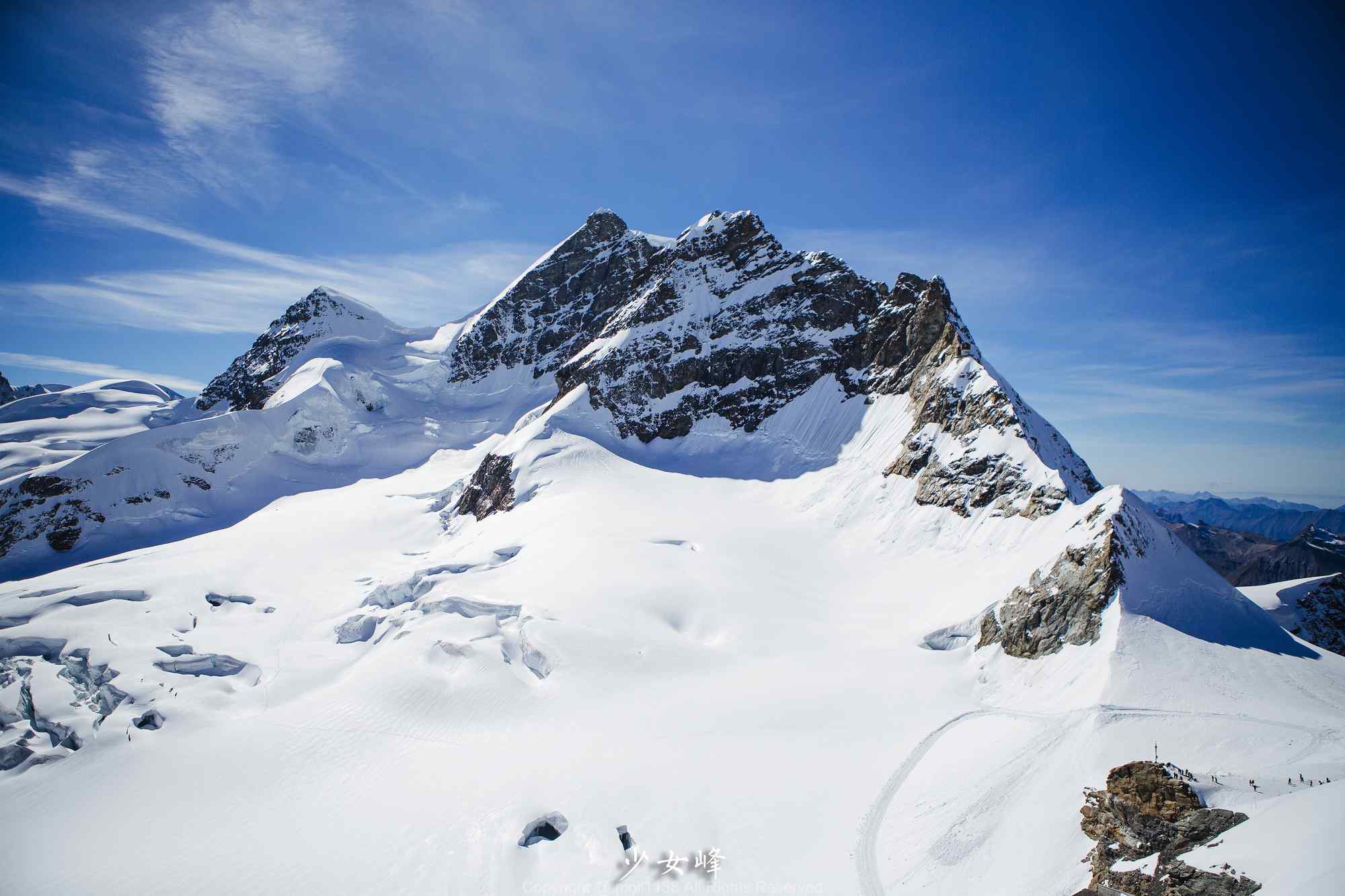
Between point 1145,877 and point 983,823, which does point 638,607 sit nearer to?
point 983,823

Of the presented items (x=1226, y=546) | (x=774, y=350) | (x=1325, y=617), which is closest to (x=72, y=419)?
(x=774, y=350)

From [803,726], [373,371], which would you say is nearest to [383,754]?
[803,726]

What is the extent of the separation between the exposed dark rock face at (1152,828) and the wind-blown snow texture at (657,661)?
0.86 m

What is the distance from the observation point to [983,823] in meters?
16.0

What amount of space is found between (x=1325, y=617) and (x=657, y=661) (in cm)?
3837

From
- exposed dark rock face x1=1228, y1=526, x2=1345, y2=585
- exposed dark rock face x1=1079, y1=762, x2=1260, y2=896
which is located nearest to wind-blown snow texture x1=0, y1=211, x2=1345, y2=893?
exposed dark rock face x1=1079, y1=762, x2=1260, y2=896

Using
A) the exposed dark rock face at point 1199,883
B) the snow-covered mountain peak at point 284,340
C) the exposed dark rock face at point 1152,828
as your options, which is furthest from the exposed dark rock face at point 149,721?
the snow-covered mountain peak at point 284,340

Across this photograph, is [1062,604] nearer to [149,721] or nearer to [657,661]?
[657,661]

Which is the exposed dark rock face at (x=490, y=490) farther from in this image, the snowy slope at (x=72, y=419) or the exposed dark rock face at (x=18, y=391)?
the exposed dark rock face at (x=18, y=391)

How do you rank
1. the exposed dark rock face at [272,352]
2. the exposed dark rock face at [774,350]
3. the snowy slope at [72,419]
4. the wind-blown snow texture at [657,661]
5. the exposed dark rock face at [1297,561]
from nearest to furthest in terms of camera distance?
the wind-blown snow texture at [657,661]
the exposed dark rock face at [774,350]
the snowy slope at [72,419]
the exposed dark rock face at [272,352]
the exposed dark rock face at [1297,561]

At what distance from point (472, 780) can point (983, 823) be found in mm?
17859

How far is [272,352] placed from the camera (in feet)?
348

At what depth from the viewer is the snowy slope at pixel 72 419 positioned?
263 feet

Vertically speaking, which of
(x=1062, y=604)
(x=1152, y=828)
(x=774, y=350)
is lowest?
(x=1152, y=828)
